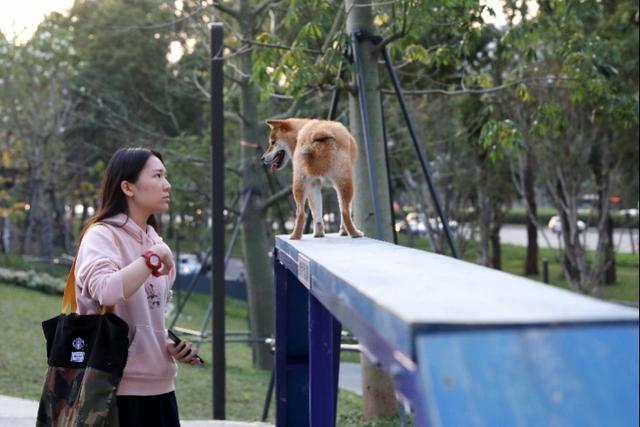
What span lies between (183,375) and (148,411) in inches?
324

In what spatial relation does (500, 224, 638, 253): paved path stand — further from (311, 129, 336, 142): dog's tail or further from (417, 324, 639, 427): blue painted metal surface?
(417, 324, 639, 427): blue painted metal surface

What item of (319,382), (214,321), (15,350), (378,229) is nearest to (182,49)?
(15,350)

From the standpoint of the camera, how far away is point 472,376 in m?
1.25

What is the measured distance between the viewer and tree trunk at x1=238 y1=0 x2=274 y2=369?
12656 millimetres

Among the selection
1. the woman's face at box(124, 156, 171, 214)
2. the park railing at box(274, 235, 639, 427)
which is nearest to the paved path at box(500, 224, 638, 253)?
the woman's face at box(124, 156, 171, 214)

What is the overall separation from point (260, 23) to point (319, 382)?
9.10m

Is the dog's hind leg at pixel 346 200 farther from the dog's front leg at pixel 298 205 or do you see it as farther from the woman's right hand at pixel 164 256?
the woman's right hand at pixel 164 256

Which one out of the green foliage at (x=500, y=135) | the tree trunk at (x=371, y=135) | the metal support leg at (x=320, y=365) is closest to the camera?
the metal support leg at (x=320, y=365)

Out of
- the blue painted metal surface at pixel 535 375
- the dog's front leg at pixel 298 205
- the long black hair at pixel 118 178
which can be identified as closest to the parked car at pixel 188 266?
the dog's front leg at pixel 298 205

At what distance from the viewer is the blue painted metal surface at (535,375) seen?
1245 mm

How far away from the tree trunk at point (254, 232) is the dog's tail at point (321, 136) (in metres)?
8.24

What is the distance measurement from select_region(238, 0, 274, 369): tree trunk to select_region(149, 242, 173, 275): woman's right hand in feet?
31.1

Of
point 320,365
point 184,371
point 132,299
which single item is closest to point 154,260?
point 132,299

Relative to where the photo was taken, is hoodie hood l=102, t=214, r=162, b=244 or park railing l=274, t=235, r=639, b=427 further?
hoodie hood l=102, t=214, r=162, b=244
